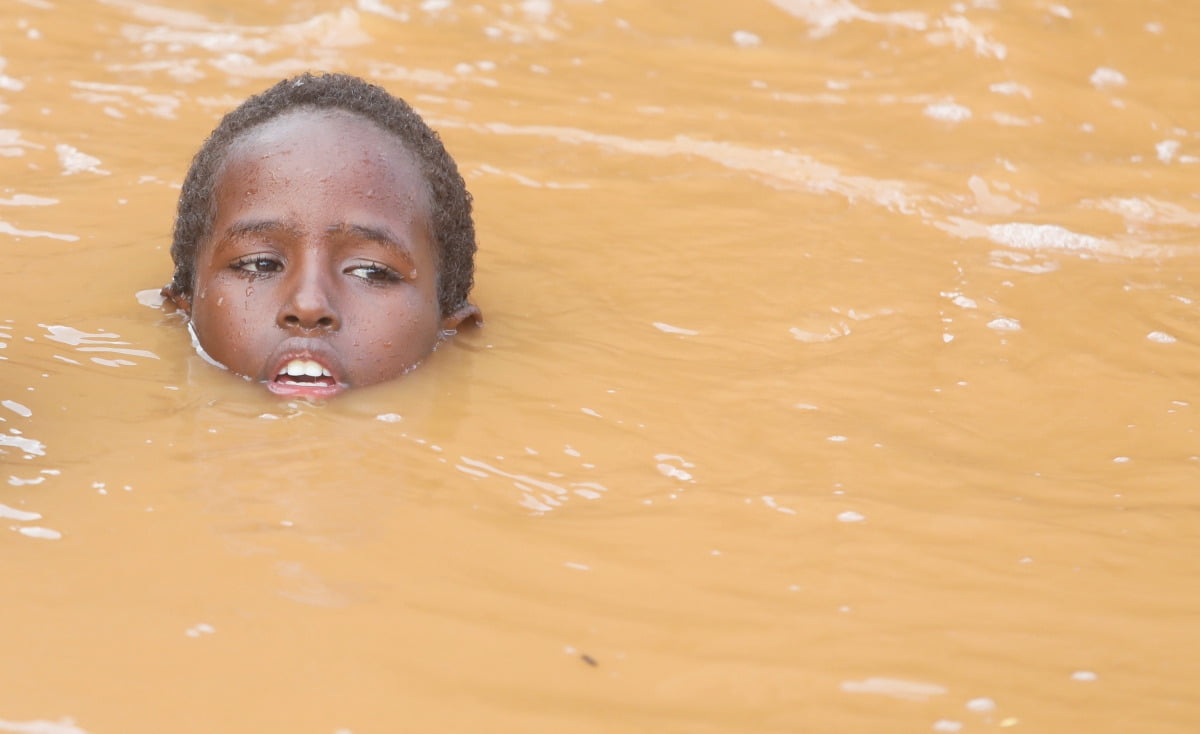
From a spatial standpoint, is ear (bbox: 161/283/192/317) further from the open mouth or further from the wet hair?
the open mouth

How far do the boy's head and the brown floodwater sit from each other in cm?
13

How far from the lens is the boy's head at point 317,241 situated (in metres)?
4.34

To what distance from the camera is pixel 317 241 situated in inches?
173

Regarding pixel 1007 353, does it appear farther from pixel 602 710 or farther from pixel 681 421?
pixel 602 710

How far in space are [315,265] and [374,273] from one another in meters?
0.23

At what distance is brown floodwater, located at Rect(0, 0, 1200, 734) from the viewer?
9.37 feet

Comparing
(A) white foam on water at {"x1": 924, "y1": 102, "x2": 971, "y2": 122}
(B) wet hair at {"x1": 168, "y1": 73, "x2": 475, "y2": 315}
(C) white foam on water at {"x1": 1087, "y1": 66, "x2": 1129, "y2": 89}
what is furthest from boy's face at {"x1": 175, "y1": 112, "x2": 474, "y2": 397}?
(C) white foam on water at {"x1": 1087, "y1": 66, "x2": 1129, "y2": 89}

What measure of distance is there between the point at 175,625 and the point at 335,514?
26.5 inches

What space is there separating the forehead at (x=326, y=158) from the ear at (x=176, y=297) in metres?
0.51

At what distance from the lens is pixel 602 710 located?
2725 mm

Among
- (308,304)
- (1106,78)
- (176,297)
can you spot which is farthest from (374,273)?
(1106,78)

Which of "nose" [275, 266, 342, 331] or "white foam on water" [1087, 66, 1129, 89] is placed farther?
"white foam on water" [1087, 66, 1129, 89]

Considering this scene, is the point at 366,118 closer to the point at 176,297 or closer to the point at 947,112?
the point at 176,297

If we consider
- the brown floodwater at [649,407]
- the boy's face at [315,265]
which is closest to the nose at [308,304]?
the boy's face at [315,265]
